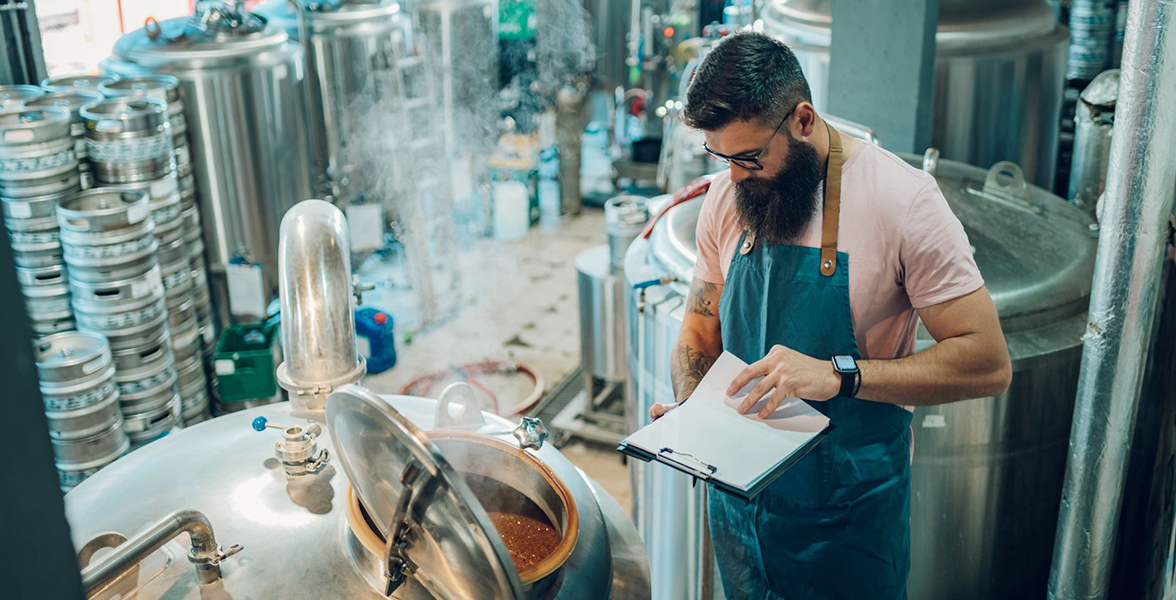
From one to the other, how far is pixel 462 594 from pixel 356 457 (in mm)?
249

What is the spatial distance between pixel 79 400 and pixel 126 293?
408 mm

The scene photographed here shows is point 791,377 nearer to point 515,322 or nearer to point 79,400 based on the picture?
point 79,400

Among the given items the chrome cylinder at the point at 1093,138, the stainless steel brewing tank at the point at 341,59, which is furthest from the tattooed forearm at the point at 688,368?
the stainless steel brewing tank at the point at 341,59

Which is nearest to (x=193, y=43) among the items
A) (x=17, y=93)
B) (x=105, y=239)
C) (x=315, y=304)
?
(x=17, y=93)

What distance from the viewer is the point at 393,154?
5051mm

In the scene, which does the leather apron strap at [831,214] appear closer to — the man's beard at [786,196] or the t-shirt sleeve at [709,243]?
the man's beard at [786,196]

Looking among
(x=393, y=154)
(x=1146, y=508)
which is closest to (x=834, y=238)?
(x=1146, y=508)

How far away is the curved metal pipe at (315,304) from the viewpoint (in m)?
2.04

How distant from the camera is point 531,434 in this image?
1.82 metres

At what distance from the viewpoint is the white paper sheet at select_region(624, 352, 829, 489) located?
161 cm

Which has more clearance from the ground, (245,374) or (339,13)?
(339,13)

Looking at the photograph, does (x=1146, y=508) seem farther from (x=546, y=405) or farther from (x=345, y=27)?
(x=345, y=27)

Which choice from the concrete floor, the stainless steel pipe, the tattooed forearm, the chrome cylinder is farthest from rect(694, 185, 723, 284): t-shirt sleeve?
the concrete floor

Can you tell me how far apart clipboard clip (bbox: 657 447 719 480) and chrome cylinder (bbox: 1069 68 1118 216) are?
181 centimetres
